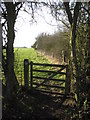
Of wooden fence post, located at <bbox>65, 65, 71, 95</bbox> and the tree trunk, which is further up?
the tree trunk

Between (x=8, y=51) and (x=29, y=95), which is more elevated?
(x=8, y=51)

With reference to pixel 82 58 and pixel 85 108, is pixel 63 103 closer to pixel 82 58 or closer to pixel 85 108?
pixel 85 108

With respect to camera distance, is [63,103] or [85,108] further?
[63,103]

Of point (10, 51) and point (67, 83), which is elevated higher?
point (10, 51)

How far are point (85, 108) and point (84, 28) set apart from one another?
2362mm

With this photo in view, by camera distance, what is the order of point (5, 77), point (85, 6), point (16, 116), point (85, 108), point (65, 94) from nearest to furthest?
point (85, 108)
point (16, 116)
point (85, 6)
point (5, 77)
point (65, 94)

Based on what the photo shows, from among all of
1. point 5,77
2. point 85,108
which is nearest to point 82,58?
point 85,108

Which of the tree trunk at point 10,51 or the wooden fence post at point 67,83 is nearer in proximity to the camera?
the tree trunk at point 10,51

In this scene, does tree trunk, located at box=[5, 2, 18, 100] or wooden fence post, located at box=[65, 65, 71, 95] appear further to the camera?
wooden fence post, located at box=[65, 65, 71, 95]

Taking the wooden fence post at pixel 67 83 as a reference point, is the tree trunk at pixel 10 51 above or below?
above

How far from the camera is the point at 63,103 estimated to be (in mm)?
4465

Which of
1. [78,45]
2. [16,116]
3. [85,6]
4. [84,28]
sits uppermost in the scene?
[85,6]

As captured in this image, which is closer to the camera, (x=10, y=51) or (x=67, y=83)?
(x=10, y=51)

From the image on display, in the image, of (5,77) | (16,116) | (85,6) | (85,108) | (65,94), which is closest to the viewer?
(85,108)
